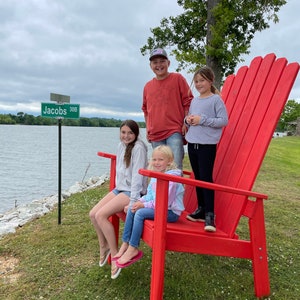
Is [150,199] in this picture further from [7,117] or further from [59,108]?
[7,117]

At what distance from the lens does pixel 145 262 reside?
3738mm

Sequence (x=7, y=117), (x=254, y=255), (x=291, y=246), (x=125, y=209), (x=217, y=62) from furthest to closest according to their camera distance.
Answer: (x=7, y=117), (x=217, y=62), (x=291, y=246), (x=125, y=209), (x=254, y=255)

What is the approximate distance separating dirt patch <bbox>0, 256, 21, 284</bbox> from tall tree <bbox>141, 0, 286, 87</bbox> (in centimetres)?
606

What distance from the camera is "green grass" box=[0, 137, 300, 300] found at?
3139 millimetres

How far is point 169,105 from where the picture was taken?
12.3ft

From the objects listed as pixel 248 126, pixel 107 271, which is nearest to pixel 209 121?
pixel 248 126

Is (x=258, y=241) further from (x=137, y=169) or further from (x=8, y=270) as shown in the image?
(x=8, y=270)

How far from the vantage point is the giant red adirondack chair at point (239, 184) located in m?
2.64

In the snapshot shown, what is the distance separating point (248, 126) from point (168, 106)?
0.86 metres

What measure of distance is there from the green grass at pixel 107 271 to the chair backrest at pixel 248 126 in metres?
0.60

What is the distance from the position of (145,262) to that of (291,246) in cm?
195

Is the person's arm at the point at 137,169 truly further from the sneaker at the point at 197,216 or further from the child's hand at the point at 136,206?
the sneaker at the point at 197,216

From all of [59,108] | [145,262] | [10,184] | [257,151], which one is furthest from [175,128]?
[10,184]

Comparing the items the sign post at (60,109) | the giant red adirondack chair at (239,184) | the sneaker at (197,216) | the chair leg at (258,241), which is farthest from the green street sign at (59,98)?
the chair leg at (258,241)
